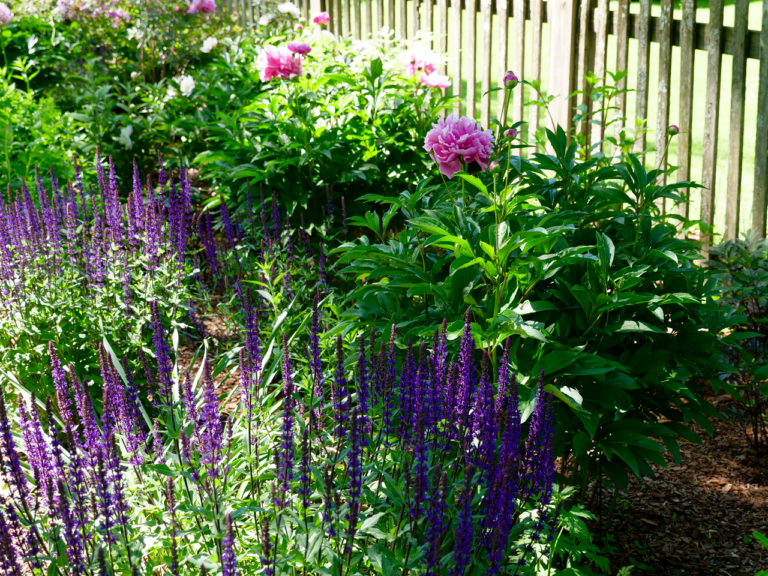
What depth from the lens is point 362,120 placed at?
16.1ft

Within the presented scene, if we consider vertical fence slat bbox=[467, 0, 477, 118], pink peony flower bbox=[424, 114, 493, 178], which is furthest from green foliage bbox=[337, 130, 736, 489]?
vertical fence slat bbox=[467, 0, 477, 118]

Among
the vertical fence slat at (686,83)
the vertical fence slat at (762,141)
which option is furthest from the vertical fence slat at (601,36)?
the vertical fence slat at (762,141)

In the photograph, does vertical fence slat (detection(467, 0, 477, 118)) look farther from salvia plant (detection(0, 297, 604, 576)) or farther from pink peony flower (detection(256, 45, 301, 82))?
salvia plant (detection(0, 297, 604, 576))

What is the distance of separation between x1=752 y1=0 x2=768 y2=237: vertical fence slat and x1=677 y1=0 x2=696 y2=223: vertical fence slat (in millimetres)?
392

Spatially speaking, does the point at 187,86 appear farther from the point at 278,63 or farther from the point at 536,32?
the point at 536,32

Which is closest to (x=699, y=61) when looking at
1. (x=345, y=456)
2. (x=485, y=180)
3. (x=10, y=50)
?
(x=485, y=180)

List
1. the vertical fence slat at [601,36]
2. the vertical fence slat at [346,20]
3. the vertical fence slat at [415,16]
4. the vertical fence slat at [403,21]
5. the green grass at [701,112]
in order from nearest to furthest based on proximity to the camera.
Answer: the vertical fence slat at [601,36], the green grass at [701,112], the vertical fence slat at [415,16], the vertical fence slat at [403,21], the vertical fence slat at [346,20]

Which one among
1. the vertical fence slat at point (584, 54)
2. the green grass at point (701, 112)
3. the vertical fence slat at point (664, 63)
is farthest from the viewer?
the green grass at point (701, 112)

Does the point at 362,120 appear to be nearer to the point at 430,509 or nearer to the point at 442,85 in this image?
the point at 442,85

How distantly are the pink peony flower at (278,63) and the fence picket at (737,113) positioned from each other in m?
2.54

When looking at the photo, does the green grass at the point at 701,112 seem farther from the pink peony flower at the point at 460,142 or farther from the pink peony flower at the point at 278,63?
the pink peony flower at the point at 460,142

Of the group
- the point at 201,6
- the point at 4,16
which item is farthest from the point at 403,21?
the point at 4,16

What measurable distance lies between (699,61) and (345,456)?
20.3ft

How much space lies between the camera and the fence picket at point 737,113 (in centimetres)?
428
